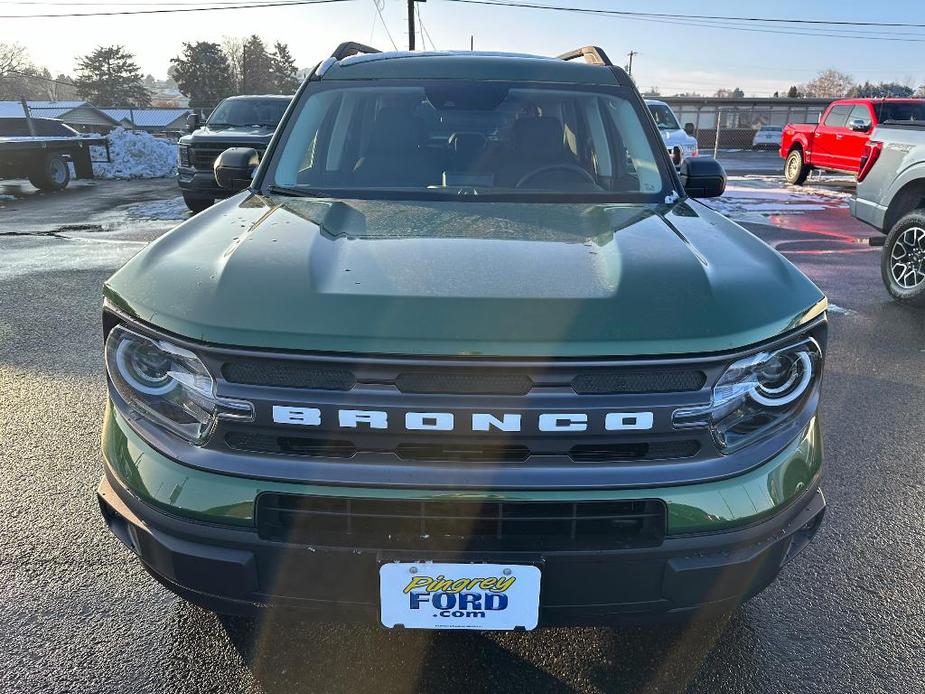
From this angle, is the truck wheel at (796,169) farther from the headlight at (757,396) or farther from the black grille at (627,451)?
the black grille at (627,451)

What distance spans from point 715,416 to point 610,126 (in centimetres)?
197

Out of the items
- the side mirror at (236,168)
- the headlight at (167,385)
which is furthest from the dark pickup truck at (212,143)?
the headlight at (167,385)

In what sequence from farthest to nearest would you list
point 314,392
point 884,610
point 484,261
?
point 884,610 → point 484,261 → point 314,392

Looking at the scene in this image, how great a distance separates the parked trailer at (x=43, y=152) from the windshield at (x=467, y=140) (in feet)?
46.5

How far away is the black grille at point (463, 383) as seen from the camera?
162 cm

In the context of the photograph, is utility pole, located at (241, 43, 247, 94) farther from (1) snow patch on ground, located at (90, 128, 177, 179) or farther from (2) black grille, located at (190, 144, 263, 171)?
(2) black grille, located at (190, 144, 263, 171)

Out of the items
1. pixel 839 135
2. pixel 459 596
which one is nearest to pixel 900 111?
pixel 839 135

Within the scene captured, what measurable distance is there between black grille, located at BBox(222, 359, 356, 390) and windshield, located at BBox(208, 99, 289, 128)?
11894 mm

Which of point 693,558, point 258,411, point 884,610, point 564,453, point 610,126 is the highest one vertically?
point 610,126

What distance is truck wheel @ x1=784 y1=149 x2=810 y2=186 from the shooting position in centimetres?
1786

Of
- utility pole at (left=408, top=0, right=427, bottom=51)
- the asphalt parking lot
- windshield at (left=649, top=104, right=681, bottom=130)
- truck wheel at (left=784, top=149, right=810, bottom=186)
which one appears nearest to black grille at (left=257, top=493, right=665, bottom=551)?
the asphalt parking lot

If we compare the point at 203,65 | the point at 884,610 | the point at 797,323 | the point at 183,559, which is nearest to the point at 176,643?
the point at 183,559

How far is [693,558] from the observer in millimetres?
1688

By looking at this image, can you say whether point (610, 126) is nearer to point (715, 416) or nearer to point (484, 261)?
point (484, 261)
